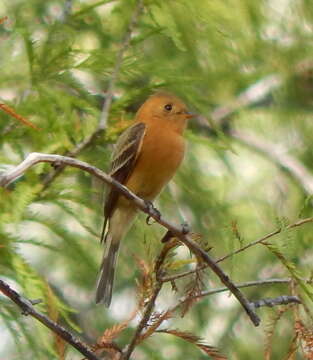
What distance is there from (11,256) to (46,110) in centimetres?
69

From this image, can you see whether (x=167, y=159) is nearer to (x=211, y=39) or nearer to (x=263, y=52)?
(x=211, y=39)

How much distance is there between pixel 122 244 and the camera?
5.57 meters

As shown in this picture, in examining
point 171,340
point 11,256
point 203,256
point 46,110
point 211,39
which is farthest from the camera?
point 171,340

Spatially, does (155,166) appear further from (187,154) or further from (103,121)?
(187,154)

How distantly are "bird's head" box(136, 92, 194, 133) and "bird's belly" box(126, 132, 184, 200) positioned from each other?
189 mm

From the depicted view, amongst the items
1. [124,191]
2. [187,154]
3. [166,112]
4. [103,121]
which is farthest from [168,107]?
[124,191]

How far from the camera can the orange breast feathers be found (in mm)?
4883

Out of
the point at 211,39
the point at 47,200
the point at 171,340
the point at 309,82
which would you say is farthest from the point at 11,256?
the point at 309,82

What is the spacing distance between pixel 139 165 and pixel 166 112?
1.52ft

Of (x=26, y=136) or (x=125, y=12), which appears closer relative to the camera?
(x=26, y=136)

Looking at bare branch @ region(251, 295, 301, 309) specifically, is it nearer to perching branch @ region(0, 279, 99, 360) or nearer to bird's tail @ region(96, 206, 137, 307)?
perching branch @ region(0, 279, 99, 360)

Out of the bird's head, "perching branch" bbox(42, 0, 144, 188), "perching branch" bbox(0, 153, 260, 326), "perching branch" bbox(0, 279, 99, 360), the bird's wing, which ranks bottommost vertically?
"perching branch" bbox(0, 279, 99, 360)

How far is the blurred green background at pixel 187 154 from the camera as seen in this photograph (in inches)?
152

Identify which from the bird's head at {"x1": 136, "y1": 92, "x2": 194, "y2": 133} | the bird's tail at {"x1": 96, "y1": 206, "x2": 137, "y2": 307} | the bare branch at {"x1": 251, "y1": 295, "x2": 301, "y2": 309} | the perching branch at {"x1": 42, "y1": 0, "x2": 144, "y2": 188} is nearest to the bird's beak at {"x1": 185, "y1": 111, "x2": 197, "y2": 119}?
the bird's head at {"x1": 136, "y1": 92, "x2": 194, "y2": 133}
